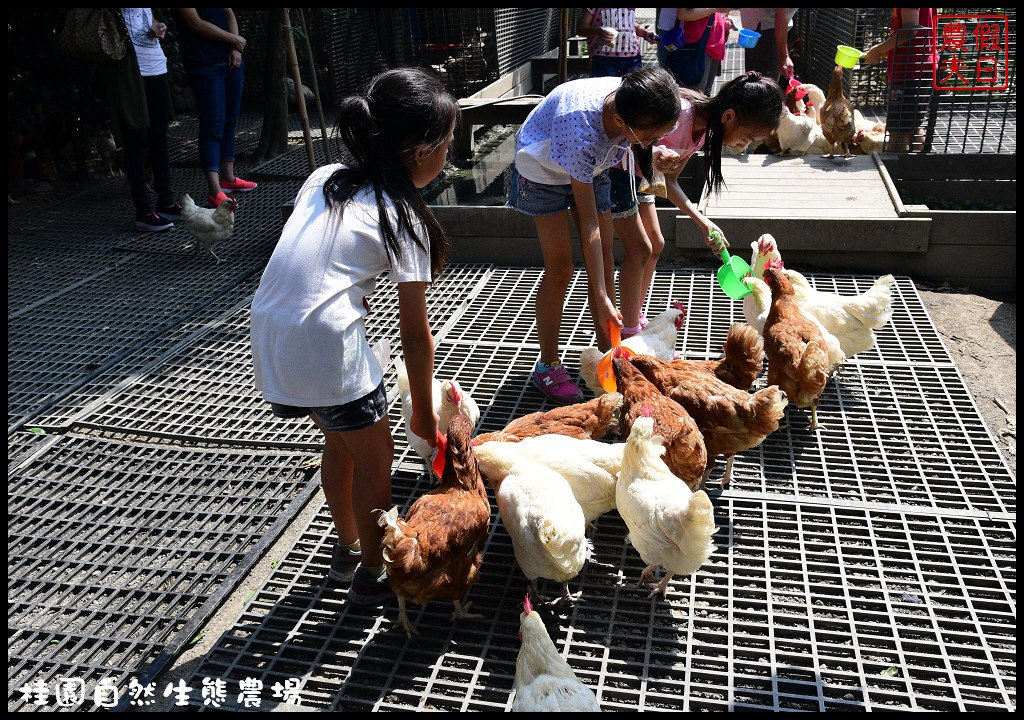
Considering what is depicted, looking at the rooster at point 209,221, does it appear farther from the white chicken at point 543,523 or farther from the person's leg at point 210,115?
the white chicken at point 543,523

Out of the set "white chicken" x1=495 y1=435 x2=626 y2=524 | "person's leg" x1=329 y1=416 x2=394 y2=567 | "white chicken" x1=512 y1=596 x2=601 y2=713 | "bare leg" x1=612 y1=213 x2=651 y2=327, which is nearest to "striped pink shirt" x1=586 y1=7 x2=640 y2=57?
"bare leg" x1=612 y1=213 x2=651 y2=327

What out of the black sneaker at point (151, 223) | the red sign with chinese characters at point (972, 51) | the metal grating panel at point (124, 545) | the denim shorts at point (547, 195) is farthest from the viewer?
the red sign with chinese characters at point (972, 51)

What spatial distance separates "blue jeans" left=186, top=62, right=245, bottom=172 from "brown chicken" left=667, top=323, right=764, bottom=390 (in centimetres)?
535

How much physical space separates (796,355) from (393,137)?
233 centimetres

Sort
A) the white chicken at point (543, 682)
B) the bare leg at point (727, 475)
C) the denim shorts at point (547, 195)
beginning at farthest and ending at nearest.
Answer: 1. the denim shorts at point (547, 195)
2. the bare leg at point (727, 475)
3. the white chicken at point (543, 682)

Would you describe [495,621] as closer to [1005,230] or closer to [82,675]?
[82,675]

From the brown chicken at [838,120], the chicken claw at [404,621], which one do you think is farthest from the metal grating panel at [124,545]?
the brown chicken at [838,120]

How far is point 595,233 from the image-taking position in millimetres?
3713

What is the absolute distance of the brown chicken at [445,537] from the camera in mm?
2639

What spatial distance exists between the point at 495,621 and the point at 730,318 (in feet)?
9.66

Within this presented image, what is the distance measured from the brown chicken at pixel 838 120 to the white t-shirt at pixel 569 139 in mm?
4086

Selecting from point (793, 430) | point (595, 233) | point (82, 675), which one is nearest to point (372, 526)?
point (82, 675)

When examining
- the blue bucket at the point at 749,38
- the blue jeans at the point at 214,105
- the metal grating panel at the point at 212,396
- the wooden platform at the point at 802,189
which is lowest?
the metal grating panel at the point at 212,396

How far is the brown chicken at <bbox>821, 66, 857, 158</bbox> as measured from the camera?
22.9 ft
